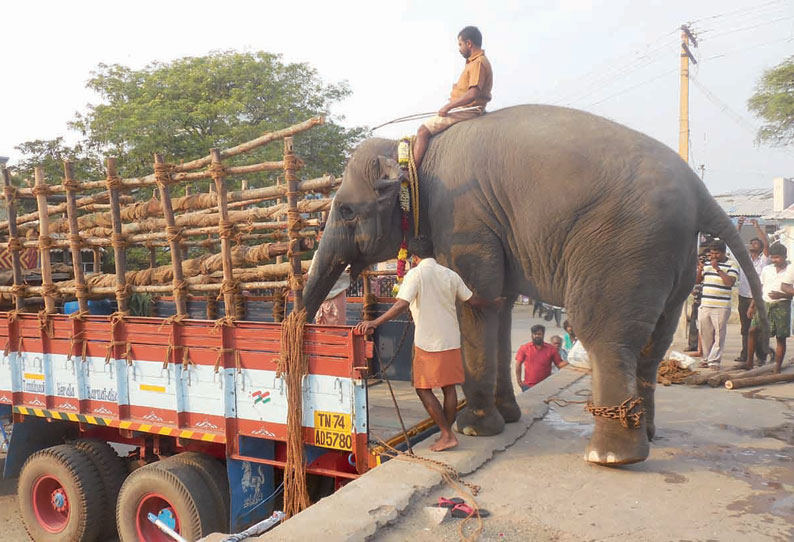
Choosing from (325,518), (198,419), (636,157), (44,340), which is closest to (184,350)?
(198,419)

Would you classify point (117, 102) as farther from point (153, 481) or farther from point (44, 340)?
point (153, 481)

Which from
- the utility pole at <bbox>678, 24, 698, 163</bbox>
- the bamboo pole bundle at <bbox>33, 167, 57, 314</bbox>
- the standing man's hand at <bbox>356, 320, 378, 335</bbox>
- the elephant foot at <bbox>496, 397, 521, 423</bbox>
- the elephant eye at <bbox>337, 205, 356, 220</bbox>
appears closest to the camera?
the standing man's hand at <bbox>356, 320, 378, 335</bbox>

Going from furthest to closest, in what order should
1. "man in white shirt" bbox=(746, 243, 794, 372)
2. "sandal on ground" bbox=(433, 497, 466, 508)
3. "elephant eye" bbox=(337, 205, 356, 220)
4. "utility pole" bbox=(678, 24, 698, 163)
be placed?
1. "utility pole" bbox=(678, 24, 698, 163)
2. "man in white shirt" bbox=(746, 243, 794, 372)
3. "elephant eye" bbox=(337, 205, 356, 220)
4. "sandal on ground" bbox=(433, 497, 466, 508)

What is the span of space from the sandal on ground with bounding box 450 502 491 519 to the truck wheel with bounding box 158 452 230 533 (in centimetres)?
199

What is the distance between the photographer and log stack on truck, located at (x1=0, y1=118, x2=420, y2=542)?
161 inches

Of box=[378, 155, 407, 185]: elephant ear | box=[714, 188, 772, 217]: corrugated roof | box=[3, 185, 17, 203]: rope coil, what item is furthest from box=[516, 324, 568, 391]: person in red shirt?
box=[714, 188, 772, 217]: corrugated roof

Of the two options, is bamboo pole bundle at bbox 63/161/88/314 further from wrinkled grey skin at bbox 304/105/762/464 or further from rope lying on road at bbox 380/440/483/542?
rope lying on road at bbox 380/440/483/542

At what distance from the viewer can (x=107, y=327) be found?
4965 millimetres

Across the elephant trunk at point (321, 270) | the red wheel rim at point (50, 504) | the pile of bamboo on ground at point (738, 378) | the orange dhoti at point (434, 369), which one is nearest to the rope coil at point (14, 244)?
the red wheel rim at point (50, 504)

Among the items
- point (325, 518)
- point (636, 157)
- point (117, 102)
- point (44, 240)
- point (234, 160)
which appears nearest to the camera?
point (325, 518)

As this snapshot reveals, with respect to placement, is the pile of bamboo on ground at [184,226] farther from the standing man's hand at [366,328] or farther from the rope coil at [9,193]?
the standing man's hand at [366,328]

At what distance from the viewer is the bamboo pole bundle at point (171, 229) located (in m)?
4.99

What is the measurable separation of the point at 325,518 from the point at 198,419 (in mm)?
1809

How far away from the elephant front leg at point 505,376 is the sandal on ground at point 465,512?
1.63 m
